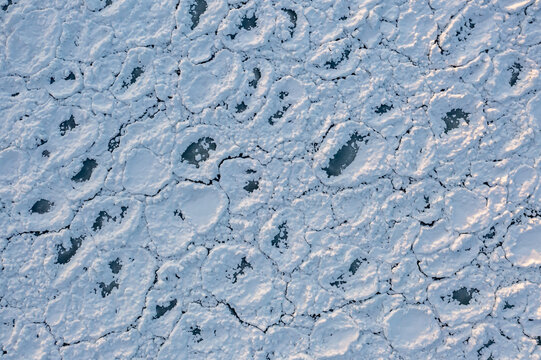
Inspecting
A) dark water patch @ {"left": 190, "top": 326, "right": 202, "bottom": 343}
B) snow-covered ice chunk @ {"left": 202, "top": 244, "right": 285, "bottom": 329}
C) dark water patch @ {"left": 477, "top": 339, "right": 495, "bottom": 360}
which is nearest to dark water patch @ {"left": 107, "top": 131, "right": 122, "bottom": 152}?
snow-covered ice chunk @ {"left": 202, "top": 244, "right": 285, "bottom": 329}

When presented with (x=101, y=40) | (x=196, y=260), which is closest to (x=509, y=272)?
(x=196, y=260)

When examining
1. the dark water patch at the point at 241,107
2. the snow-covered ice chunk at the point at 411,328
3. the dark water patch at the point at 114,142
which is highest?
the dark water patch at the point at 241,107

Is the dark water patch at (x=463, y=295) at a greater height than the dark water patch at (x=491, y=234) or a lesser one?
lesser

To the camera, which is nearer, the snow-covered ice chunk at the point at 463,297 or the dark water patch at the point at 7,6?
the snow-covered ice chunk at the point at 463,297

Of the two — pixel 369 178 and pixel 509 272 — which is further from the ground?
pixel 369 178

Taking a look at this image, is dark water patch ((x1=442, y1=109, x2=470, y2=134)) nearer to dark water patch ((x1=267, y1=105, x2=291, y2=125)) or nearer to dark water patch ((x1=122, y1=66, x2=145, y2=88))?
dark water patch ((x1=267, y1=105, x2=291, y2=125))

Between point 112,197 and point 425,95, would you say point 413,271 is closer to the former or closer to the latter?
point 425,95

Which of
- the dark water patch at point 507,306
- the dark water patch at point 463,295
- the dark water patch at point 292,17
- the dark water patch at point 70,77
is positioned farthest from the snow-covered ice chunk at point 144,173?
the dark water patch at point 507,306

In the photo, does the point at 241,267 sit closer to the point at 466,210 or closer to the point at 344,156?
the point at 344,156

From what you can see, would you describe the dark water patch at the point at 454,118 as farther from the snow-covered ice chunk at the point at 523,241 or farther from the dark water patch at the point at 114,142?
the dark water patch at the point at 114,142
